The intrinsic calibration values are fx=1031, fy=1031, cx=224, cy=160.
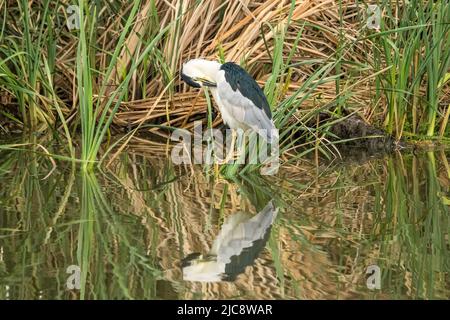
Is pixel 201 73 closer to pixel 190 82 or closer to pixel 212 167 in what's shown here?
pixel 190 82

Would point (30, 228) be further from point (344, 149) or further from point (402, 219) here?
point (344, 149)

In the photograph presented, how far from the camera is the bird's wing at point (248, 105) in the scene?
20.7ft

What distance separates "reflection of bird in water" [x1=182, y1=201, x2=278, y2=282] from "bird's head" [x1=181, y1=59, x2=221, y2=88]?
5.31 ft

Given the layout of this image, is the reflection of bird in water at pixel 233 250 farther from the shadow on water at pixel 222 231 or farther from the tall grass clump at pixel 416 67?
the tall grass clump at pixel 416 67

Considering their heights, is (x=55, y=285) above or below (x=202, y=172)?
below

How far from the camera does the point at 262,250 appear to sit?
15.1 feet

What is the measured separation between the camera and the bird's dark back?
21.0 feet

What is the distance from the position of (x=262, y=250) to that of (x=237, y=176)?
1698 mm

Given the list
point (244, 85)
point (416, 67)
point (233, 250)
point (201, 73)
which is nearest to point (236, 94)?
point (244, 85)

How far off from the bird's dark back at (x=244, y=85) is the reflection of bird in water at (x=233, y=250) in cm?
106

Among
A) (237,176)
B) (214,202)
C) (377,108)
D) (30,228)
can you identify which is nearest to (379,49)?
(377,108)

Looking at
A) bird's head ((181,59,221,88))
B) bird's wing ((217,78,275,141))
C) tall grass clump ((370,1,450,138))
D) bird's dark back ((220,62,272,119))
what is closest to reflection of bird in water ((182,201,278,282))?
bird's wing ((217,78,275,141))

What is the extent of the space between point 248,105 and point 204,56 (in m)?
1.70

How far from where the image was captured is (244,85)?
656cm
